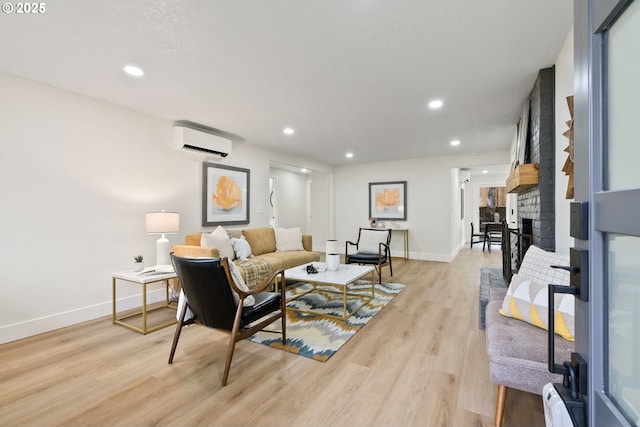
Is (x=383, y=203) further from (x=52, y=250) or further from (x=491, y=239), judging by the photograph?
(x=52, y=250)

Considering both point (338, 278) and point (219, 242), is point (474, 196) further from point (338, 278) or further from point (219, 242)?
point (219, 242)

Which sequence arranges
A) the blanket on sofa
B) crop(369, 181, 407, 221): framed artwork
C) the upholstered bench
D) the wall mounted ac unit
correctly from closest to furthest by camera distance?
the upholstered bench, the blanket on sofa, the wall mounted ac unit, crop(369, 181, 407, 221): framed artwork

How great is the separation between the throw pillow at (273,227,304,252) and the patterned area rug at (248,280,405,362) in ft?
2.50

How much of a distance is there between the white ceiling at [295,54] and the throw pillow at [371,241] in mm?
2003

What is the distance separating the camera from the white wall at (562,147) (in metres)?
2.15

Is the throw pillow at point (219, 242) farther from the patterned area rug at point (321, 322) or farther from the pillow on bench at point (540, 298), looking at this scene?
the pillow on bench at point (540, 298)

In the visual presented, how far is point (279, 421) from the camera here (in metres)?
1.56

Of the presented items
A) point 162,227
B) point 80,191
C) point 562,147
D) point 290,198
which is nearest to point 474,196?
point 290,198

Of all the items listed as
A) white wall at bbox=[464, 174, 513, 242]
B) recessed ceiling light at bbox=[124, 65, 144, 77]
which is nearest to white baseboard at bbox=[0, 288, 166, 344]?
recessed ceiling light at bbox=[124, 65, 144, 77]

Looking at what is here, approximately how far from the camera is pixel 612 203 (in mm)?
563

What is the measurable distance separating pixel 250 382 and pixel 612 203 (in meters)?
2.04

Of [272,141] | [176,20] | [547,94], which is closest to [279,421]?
[176,20]

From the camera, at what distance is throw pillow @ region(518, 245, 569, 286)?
1.70m

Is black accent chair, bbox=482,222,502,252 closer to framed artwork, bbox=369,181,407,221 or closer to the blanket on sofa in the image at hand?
framed artwork, bbox=369,181,407,221
